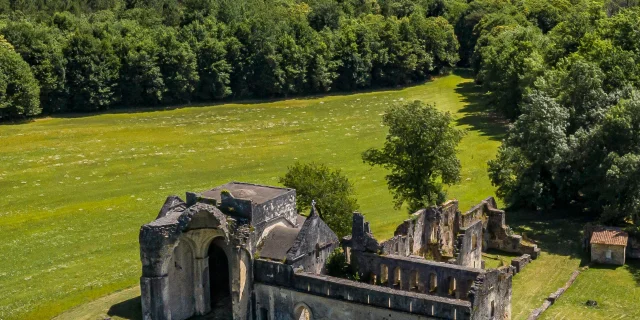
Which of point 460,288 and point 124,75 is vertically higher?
point 124,75

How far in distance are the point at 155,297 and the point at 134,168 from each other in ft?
144

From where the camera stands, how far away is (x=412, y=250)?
174 feet

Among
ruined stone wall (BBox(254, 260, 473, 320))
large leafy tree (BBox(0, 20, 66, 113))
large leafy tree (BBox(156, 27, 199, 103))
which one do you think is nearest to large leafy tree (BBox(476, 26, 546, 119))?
large leafy tree (BBox(156, 27, 199, 103))

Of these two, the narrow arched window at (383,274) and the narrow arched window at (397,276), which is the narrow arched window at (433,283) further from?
the narrow arched window at (383,274)

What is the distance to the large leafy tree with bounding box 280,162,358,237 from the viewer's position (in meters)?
57.2

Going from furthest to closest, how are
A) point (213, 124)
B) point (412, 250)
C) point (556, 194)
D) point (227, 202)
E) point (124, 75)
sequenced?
point (124, 75) → point (213, 124) → point (556, 194) → point (412, 250) → point (227, 202)

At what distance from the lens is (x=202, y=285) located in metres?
50.2

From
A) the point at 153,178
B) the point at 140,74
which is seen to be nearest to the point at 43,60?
the point at 140,74

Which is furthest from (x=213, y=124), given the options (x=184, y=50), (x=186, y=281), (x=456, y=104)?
(x=186, y=281)

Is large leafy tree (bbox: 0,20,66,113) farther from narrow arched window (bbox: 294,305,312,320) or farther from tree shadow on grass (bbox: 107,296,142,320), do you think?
narrow arched window (bbox: 294,305,312,320)

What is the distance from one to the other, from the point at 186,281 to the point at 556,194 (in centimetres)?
3661

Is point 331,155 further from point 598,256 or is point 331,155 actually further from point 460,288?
point 460,288

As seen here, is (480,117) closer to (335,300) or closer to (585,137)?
(585,137)

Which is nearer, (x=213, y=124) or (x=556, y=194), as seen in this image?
(x=556, y=194)
